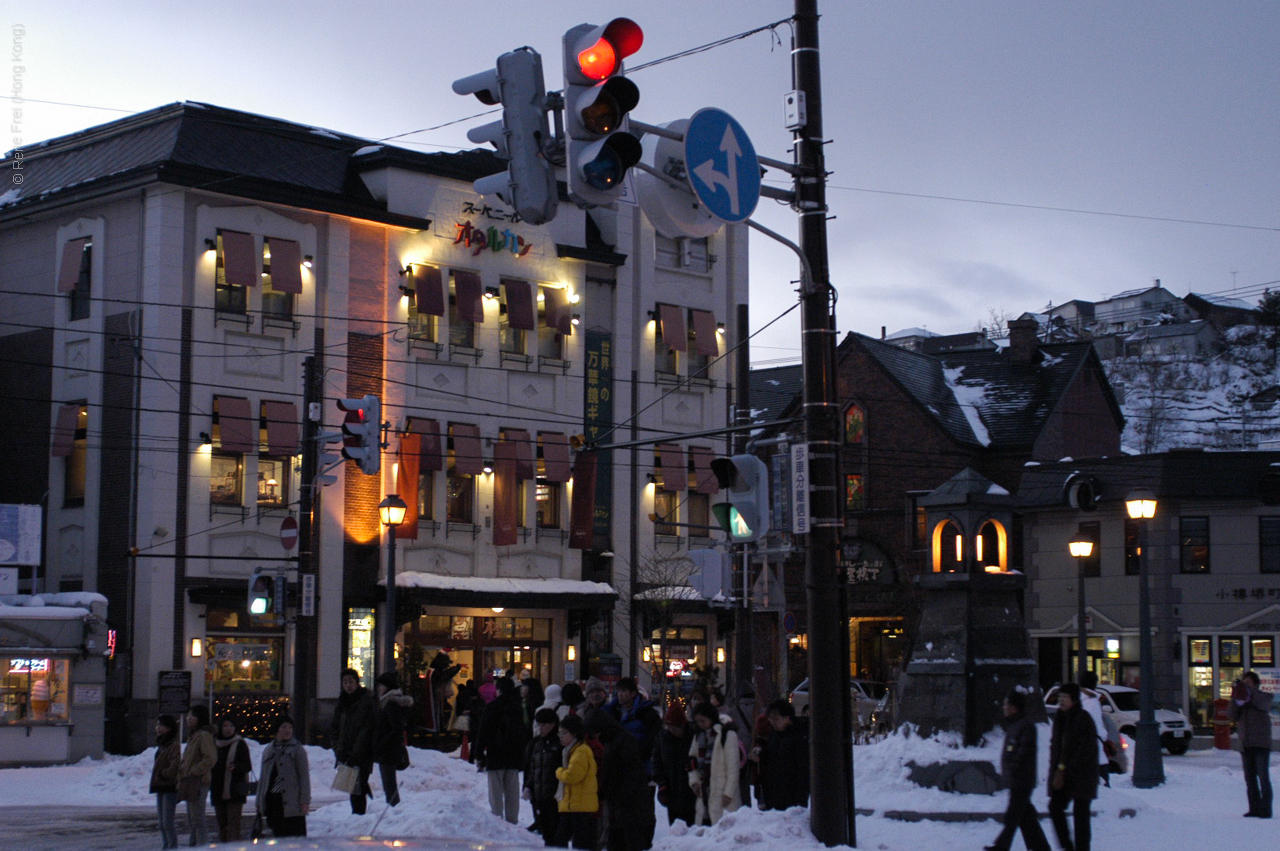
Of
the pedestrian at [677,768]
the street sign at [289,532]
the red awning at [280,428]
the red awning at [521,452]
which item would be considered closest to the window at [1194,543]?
the red awning at [521,452]

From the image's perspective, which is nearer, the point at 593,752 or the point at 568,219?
the point at 593,752

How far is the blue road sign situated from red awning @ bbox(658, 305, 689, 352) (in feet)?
106

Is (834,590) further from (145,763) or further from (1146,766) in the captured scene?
(145,763)

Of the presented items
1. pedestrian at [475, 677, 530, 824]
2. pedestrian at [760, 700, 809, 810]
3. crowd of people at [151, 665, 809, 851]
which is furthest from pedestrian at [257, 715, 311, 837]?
pedestrian at [760, 700, 809, 810]

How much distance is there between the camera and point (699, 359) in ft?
146

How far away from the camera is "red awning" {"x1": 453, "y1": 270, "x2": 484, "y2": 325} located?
128 feet

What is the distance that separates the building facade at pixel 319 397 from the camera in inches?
1357

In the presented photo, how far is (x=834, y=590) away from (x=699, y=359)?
104 ft

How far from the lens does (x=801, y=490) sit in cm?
1300

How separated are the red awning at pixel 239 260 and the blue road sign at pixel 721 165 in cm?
2615

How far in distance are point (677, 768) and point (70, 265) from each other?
1009 inches

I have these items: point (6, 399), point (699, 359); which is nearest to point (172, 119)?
point (6, 399)

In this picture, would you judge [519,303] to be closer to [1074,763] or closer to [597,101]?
[1074,763]

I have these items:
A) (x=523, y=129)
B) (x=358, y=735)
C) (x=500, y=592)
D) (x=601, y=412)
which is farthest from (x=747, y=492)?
(x=601, y=412)
